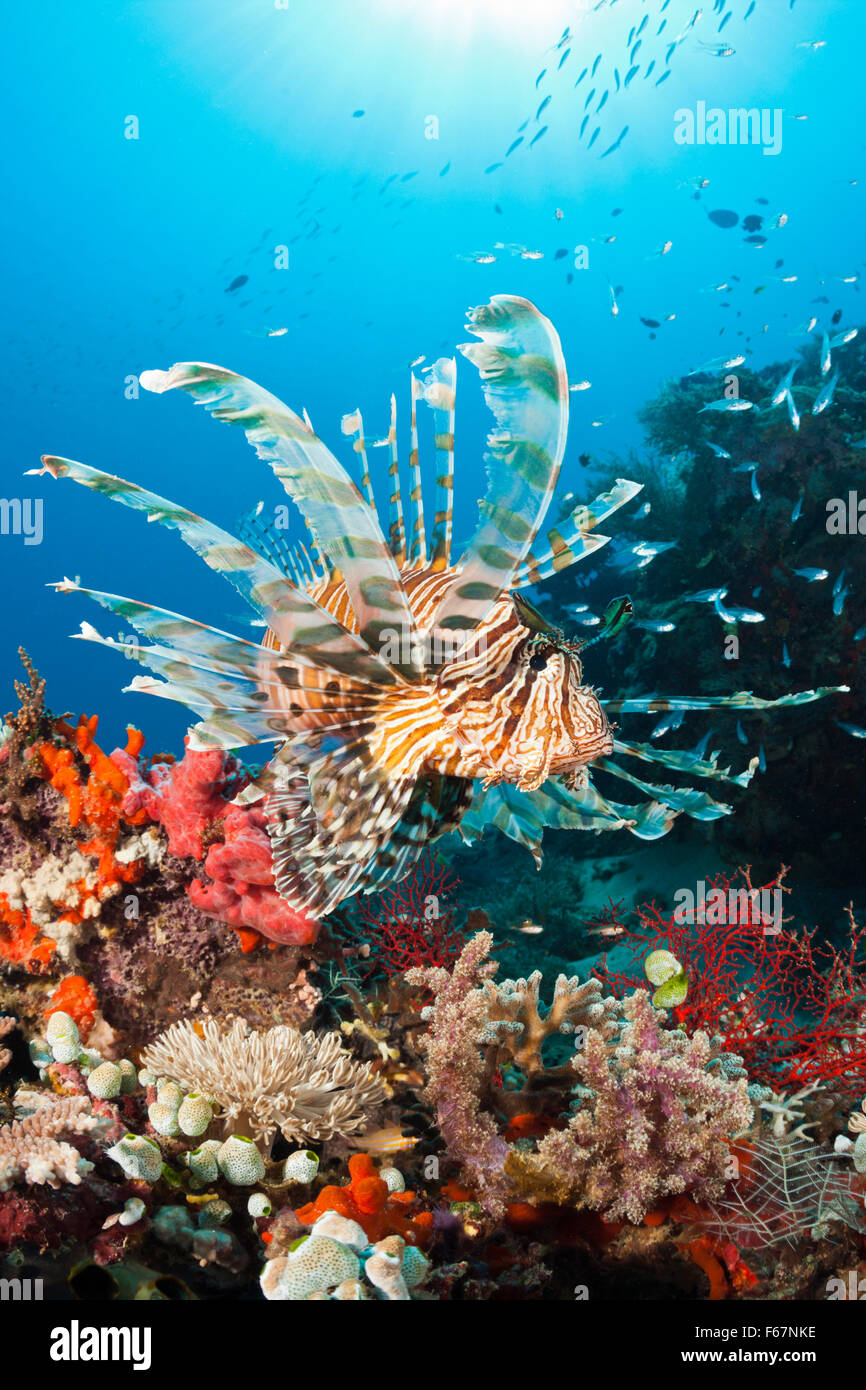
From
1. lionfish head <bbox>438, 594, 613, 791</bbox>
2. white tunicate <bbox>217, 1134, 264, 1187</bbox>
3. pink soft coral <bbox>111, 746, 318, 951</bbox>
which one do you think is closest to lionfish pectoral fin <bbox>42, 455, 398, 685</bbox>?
lionfish head <bbox>438, 594, 613, 791</bbox>

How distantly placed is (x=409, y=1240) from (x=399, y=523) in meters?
2.90

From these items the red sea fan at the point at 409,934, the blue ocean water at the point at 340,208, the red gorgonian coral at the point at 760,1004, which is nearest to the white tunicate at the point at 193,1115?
the red sea fan at the point at 409,934

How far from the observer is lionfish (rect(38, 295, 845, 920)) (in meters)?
1.89

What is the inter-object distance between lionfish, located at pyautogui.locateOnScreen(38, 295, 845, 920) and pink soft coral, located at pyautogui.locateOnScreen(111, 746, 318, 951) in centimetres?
48

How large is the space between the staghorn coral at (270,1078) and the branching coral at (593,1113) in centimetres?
40

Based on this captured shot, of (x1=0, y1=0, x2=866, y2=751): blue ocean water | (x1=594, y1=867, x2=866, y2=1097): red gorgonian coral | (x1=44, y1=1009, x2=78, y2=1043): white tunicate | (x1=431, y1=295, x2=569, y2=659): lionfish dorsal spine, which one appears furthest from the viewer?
(x1=0, y1=0, x2=866, y2=751): blue ocean water

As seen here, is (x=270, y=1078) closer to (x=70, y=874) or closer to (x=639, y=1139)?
(x=639, y=1139)

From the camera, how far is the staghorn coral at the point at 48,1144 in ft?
7.94

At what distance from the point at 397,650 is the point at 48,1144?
2.14m

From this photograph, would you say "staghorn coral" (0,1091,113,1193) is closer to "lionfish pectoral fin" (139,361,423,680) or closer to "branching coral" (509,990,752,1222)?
"branching coral" (509,990,752,1222)

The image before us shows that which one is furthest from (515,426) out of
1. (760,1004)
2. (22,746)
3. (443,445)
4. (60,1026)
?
(760,1004)

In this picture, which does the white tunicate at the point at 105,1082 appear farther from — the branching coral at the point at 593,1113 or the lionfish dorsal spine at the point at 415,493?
the lionfish dorsal spine at the point at 415,493

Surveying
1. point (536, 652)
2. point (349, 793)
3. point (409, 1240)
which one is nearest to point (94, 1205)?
point (409, 1240)
